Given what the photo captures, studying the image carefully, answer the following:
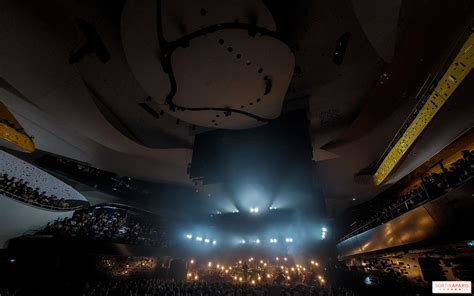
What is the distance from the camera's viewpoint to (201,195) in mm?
12859

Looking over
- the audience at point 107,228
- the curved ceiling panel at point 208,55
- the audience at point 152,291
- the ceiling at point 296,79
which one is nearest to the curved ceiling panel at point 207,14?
the curved ceiling panel at point 208,55

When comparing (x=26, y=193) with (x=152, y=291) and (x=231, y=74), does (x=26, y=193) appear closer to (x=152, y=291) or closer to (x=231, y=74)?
(x=152, y=291)

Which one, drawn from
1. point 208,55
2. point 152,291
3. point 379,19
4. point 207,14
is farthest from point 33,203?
point 379,19

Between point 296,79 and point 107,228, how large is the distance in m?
12.5

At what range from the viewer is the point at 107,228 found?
1110cm

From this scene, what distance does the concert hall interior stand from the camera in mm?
3523

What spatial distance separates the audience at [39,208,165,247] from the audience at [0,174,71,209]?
3.11 feet

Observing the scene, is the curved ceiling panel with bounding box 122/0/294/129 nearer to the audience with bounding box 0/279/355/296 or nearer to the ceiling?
the ceiling

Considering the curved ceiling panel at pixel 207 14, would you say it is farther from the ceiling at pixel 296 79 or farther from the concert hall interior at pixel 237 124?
the ceiling at pixel 296 79

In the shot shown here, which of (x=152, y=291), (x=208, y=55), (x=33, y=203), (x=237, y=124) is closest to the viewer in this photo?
(x=208, y=55)

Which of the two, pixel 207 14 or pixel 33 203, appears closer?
pixel 207 14

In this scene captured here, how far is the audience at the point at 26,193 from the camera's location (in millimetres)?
7617

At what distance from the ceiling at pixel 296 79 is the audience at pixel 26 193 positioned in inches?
78.5

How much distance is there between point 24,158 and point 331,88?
11.5 meters
